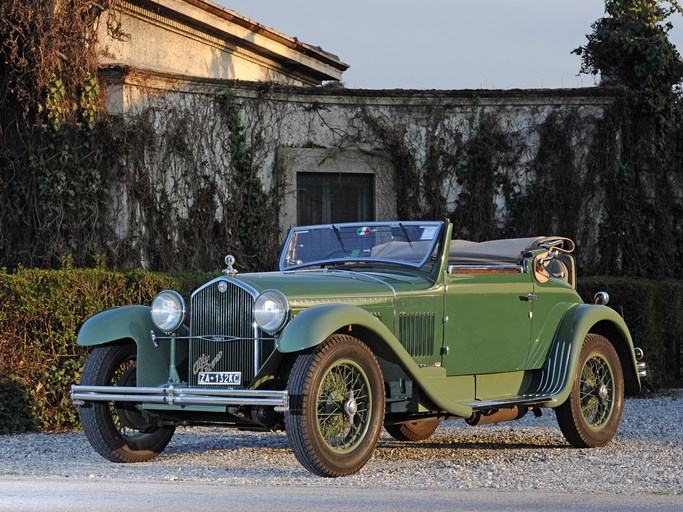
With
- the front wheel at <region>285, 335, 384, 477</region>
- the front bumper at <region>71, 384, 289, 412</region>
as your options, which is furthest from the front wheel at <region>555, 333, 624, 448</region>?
the front bumper at <region>71, 384, 289, 412</region>

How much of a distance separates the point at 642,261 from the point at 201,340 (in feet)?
33.7

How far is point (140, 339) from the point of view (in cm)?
803

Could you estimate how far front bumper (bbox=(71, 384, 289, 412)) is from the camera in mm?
7055

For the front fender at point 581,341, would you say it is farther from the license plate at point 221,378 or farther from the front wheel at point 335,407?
the license plate at point 221,378

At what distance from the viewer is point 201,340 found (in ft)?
25.6

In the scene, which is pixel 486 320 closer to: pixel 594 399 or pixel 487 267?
pixel 487 267

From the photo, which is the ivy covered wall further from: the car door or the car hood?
the car hood

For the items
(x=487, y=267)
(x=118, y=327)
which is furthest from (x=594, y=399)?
(x=118, y=327)

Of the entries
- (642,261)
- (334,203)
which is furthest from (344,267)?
(642,261)

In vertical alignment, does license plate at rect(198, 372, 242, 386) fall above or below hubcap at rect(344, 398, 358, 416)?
above

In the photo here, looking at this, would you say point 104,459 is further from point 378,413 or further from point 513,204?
point 513,204

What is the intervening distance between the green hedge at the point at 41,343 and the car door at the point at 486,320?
365 centimetres

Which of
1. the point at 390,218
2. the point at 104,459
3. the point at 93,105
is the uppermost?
the point at 93,105

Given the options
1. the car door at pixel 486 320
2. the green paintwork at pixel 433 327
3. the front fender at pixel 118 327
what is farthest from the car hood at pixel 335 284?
the front fender at pixel 118 327
